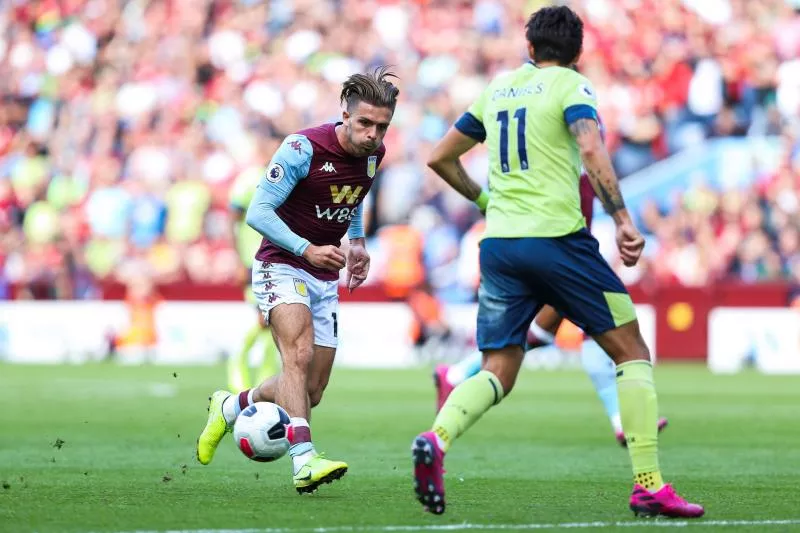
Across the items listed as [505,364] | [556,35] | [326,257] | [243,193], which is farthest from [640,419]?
[243,193]

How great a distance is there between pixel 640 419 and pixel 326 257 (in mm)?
1892

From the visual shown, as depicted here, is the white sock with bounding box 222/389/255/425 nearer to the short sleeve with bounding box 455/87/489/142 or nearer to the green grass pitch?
the green grass pitch

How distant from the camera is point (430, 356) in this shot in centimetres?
2269

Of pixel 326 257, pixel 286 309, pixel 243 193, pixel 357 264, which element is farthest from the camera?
pixel 243 193

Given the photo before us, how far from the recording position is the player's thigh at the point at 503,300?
6.99 meters

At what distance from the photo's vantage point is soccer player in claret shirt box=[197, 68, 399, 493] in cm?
800

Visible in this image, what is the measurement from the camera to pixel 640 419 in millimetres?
6926

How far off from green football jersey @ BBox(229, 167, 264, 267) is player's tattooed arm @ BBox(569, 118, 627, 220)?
276 inches

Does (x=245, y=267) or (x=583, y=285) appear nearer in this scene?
(x=583, y=285)

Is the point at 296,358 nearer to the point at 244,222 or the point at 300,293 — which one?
the point at 300,293

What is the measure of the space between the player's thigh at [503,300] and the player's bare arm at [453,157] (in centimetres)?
63

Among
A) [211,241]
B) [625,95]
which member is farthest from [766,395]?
[211,241]

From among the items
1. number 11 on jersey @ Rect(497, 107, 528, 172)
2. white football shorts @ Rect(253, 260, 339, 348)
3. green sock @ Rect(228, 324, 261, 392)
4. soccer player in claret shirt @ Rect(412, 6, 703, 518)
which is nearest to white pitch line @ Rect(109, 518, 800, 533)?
soccer player in claret shirt @ Rect(412, 6, 703, 518)

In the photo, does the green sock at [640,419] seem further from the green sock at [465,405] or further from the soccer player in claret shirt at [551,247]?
the green sock at [465,405]
